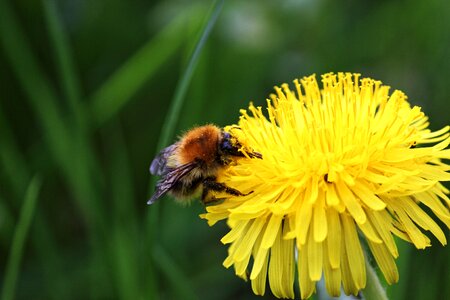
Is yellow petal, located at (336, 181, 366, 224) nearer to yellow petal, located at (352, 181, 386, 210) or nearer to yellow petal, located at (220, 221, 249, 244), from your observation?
yellow petal, located at (352, 181, 386, 210)

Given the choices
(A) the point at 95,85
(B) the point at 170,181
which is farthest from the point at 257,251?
(A) the point at 95,85

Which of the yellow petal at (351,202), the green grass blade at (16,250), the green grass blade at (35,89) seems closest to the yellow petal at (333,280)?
the yellow petal at (351,202)

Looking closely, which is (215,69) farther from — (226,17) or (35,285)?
(35,285)

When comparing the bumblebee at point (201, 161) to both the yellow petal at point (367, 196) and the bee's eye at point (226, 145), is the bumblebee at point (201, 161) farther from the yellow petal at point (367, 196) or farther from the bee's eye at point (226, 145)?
the yellow petal at point (367, 196)

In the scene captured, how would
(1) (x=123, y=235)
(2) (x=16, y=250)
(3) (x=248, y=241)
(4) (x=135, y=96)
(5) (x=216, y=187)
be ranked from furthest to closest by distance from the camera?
(4) (x=135, y=96), (1) (x=123, y=235), (2) (x=16, y=250), (5) (x=216, y=187), (3) (x=248, y=241)

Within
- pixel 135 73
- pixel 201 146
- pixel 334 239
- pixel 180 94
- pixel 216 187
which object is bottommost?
pixel 334 239

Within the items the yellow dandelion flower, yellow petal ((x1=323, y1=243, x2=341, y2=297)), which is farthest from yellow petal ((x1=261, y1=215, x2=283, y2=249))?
yellow petal ((x1=323, y1=243, x2=341, y2=297))

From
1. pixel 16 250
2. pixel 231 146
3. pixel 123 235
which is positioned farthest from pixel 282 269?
pixel 123 235

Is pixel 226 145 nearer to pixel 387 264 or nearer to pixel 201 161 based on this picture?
pixel 201 161
